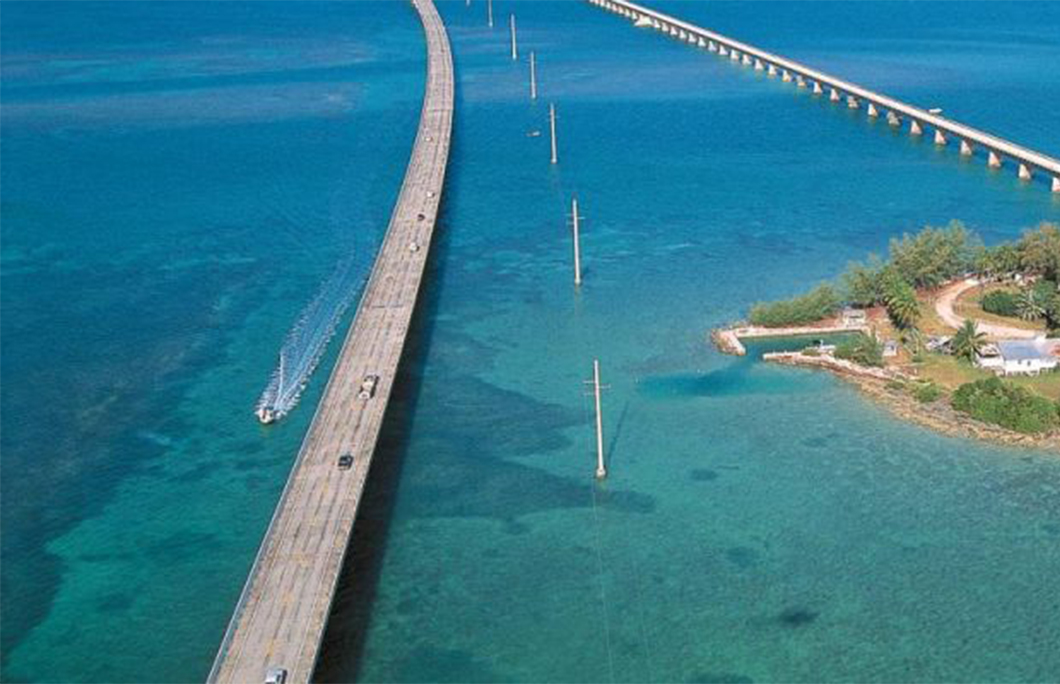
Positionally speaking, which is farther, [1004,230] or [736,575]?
[1004,230]

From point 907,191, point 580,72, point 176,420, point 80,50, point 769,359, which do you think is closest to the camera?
point 176,420

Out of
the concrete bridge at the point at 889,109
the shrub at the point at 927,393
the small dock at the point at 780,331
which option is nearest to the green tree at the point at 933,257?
the small dock at the point at 780,331

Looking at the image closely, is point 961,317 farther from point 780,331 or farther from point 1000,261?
point 780,331

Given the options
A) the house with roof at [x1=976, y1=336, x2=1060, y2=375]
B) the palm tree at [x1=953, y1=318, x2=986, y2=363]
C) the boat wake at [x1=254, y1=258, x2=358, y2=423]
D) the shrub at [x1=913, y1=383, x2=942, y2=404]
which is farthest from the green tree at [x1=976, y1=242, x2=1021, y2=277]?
the boat wake at [x1=254, y1=258, x2=358, y2=423]

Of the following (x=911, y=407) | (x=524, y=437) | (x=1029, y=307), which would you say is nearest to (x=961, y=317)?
(x=1029, y=307)

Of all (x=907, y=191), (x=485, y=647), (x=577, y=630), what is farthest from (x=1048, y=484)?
(x=907, y=191)

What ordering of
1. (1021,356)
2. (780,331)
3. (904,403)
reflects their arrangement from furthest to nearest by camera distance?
(780,331) < (1021,356) < (904,403)

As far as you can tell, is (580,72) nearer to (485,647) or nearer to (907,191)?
(907,191)
